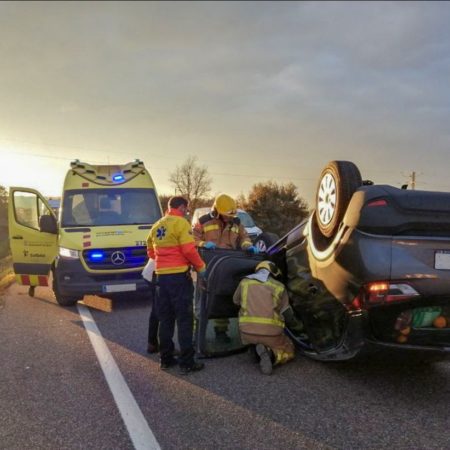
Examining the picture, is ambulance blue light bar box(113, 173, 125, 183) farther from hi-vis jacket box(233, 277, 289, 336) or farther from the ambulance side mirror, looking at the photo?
hi-vis jacket box(233, 277, 289, 336)

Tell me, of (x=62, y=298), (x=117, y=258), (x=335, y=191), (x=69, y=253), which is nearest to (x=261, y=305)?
(x=335, y=191)

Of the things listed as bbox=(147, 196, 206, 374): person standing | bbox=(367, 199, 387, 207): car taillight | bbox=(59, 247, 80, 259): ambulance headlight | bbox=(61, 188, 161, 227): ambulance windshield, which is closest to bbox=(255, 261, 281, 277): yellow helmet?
bbox=(147, 196, 206, 374): person standing

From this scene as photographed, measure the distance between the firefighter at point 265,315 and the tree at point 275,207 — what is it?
30.7 m

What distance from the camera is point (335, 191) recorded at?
4.30 meters

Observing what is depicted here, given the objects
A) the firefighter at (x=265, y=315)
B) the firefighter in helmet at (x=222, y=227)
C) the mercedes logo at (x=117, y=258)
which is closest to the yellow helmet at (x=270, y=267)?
the firefighter at (x=265, y=315)

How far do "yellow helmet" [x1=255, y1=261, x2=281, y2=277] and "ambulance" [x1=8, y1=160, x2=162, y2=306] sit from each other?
Result: 3437 millimetres

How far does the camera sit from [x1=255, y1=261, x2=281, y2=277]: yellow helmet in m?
5.21

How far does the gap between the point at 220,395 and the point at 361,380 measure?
1.39m

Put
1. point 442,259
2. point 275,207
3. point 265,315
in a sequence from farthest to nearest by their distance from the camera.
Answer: point 275,207 < point 265,315 < point 442,259

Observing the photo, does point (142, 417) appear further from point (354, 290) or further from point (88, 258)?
point (88, 258)

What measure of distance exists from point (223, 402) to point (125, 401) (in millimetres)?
815

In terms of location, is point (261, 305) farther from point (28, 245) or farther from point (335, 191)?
point (28, 245)

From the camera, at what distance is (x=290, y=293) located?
5332mm

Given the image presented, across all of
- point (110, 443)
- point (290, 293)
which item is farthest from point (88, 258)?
point (110, 443)
